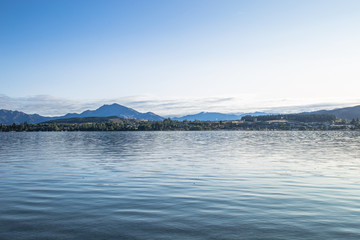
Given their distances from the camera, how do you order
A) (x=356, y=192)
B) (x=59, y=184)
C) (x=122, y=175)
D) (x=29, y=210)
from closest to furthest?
(x=29, y=210)
(x=356, y=192)
(x=59, y=184)
(x=122, y=175)

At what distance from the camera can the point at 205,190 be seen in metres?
25.6

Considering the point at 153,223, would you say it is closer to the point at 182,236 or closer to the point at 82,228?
the point at 182,236

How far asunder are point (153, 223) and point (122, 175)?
18.3 meters

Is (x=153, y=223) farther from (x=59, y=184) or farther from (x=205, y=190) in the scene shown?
(x=59, y=184)

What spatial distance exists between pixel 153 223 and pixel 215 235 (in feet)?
11.6

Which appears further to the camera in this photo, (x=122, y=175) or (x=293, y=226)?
(x=122, y=175)

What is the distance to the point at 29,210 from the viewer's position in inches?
750

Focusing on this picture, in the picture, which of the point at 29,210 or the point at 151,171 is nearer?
the point at 29,210

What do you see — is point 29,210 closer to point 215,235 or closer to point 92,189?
point 92,189

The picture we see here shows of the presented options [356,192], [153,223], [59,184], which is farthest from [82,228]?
[356,192]

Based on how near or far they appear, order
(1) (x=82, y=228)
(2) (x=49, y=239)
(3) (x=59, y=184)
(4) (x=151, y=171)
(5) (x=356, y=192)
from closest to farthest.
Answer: (2) (x=49, y=239)
(1) (x=82, y=228)
(5) (x=356, y=192)
(3) (x=59, y=184)
(4) (x=151, y=171)

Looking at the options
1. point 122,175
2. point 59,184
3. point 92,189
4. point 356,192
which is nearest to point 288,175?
point 356,192

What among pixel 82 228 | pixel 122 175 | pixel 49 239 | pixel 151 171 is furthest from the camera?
pixel 151 171

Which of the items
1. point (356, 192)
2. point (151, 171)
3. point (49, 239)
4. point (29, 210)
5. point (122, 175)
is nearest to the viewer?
point (49, 239)
